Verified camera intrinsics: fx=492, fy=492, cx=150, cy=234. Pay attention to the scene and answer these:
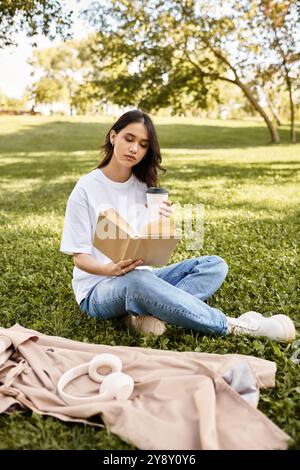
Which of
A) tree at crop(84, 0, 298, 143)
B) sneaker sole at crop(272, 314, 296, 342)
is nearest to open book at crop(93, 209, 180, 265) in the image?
sneaker sole at crop(272, 314, 296, 342)

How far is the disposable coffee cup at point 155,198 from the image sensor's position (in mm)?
2959


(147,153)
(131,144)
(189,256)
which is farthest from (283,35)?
(131,144)

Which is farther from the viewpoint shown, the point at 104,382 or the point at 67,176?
the point at 67,176

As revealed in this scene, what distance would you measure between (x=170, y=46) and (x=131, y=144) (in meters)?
18.1

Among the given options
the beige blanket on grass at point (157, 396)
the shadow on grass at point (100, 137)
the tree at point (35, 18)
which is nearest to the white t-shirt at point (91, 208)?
the beige blanket on grass at point (157, 396)

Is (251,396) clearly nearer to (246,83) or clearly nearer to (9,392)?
(9,392)

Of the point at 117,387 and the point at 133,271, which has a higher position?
the point at 133,271

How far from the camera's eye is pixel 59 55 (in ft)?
202

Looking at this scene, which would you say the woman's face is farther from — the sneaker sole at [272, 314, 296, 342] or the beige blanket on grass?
the sneaker sole at [272, 314, 296, 342]

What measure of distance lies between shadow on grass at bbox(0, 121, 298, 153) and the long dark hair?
1637 centimetres

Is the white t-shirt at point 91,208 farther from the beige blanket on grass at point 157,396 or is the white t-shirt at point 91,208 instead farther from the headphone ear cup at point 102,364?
the headphone ear cup at point 102,364

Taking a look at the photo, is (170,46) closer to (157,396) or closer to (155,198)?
(155,198)

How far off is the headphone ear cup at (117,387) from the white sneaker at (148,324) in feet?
2.51

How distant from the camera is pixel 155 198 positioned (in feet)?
9.74
